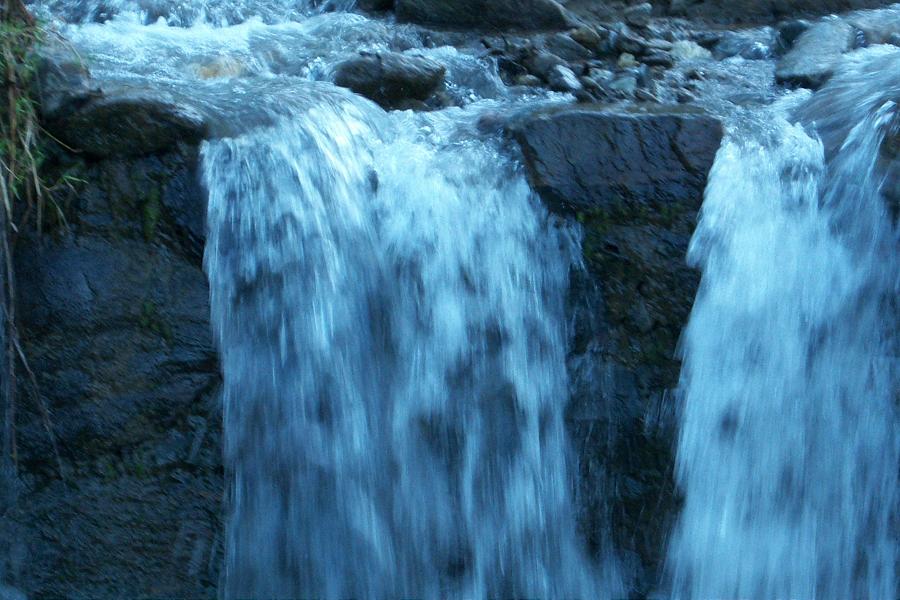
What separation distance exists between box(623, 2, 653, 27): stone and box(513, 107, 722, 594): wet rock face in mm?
2200

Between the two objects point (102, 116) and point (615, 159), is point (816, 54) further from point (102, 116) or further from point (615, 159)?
point (102, 116)

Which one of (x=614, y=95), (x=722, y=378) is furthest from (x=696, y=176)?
(x=614, y=95)

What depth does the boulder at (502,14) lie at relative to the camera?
4762 millimetres

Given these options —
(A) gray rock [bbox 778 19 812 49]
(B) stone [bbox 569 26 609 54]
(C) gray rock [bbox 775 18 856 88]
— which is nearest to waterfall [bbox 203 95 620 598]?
(C) gray rock [bbox 775 18 856 88]

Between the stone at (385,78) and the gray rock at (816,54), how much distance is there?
1.54 meters

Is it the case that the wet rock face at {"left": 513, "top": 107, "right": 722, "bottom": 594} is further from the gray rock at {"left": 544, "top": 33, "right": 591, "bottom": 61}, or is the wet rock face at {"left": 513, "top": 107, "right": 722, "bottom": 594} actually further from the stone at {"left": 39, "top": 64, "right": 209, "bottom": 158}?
the gray rock at {"left": 544, "top": 33, "right": 591, "bottom": 61}

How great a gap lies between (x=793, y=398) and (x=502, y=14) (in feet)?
8.69

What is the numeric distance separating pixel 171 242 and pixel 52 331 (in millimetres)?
413

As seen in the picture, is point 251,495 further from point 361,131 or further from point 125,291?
point 361,131

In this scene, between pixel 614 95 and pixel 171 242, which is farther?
pixel 614 95

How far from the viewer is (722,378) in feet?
9.62

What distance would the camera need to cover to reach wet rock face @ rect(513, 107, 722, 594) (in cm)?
293

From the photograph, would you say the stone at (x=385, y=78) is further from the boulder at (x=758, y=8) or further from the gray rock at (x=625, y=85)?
the boulder at (x=758, y=8)

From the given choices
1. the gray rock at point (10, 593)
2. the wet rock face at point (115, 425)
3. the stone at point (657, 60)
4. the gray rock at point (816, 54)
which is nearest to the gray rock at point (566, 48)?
the stone at point (657, 60)
